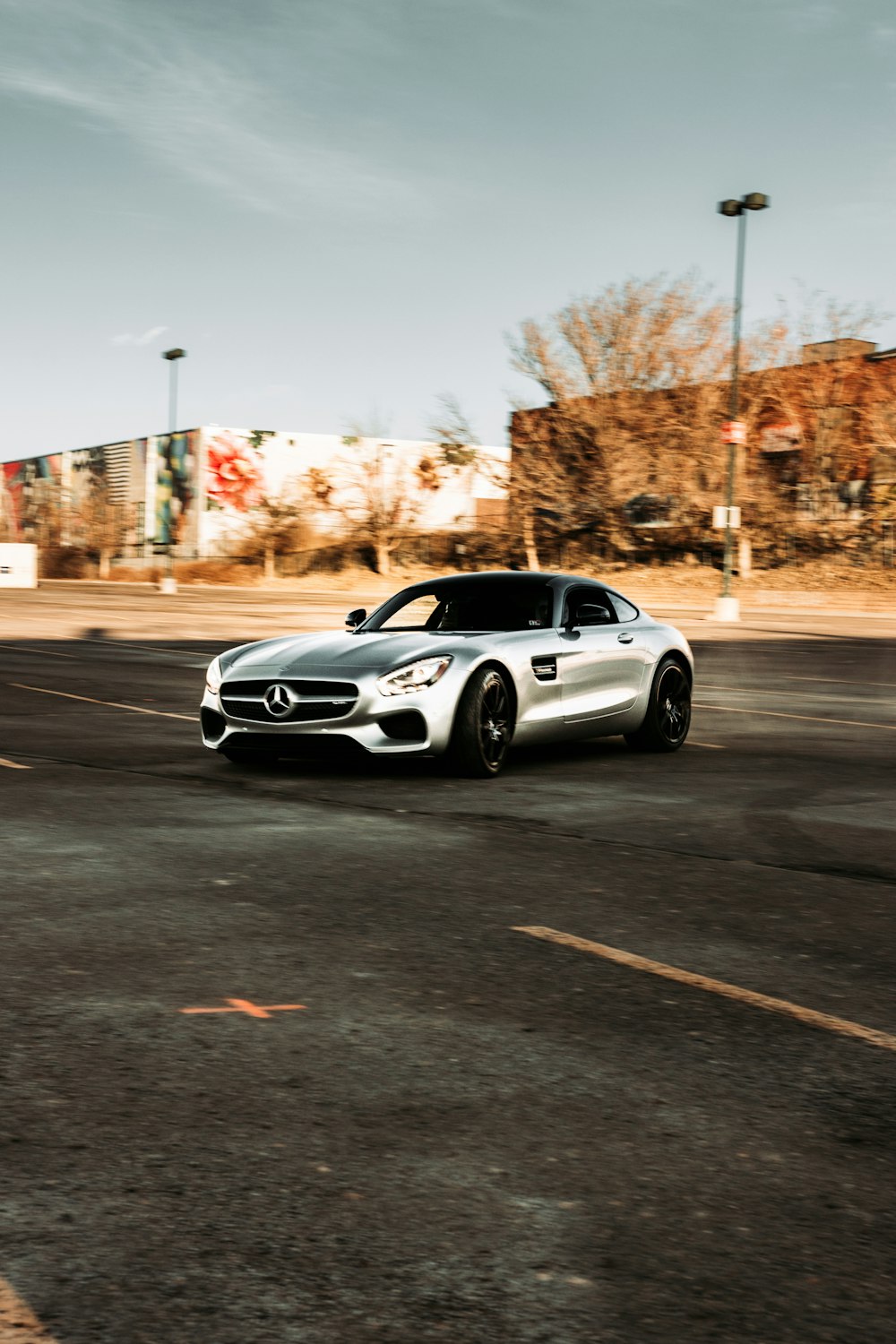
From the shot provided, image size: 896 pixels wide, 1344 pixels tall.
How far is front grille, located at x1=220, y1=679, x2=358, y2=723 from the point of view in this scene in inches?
404

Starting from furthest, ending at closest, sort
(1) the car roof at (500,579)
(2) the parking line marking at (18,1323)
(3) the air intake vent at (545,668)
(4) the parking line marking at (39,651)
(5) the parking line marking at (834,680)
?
1. (4) the parking line marking at (39,651)
2. (5) the parking line marking at (834,680)
3. (1) the car roof at (500,579)
4. (3) the air intake vent at (545,668)
5. (2) the parking line marking at (18,1323)

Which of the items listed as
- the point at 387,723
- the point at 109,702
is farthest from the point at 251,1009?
the point at 109,702

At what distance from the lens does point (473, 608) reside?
37.6 ft

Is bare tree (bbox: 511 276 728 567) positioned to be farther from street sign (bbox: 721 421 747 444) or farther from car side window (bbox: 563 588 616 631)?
car side window (bbox: 563 588 616 631)

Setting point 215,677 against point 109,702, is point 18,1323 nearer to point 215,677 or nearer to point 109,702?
point 215,677

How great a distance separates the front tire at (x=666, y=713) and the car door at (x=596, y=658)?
0.27 metres

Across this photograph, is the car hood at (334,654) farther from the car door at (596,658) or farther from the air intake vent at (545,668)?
the car door at (596,658)

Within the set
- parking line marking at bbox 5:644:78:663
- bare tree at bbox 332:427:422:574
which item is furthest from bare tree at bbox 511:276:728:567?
parking line marking at bbox 5:644:78:663

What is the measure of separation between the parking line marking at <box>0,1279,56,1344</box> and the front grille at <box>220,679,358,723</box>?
7.38 metres

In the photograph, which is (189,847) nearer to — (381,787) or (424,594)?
(381,787)

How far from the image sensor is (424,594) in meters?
11.8

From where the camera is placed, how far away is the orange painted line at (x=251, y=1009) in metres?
4.91

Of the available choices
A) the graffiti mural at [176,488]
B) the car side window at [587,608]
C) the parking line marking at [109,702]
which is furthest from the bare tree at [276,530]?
the car side window at [587,608]

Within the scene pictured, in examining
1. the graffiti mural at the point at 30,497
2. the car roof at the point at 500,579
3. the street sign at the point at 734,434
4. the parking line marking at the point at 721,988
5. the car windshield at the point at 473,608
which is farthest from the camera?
the graffiti mural at the point at 30,497
